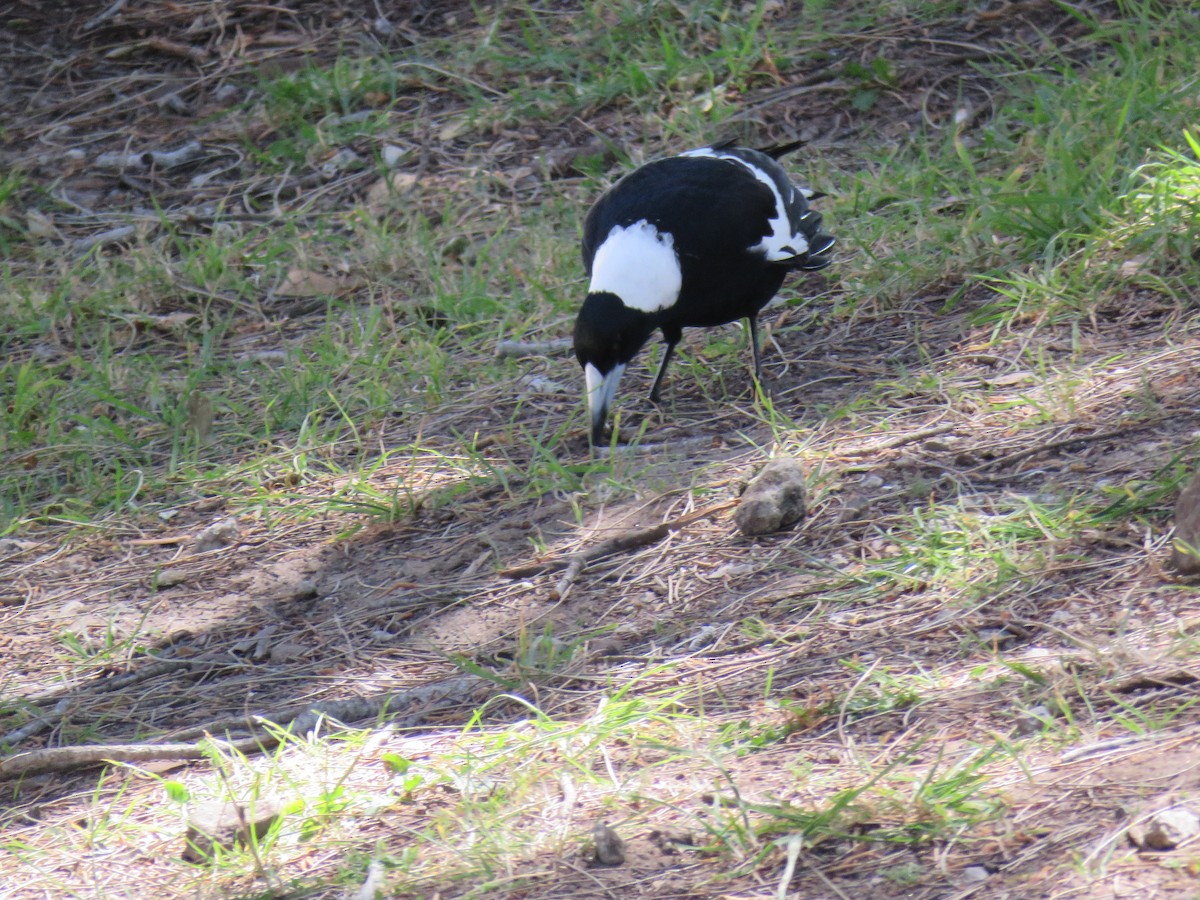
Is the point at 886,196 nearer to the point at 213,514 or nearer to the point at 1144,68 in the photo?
the point at 1144,68

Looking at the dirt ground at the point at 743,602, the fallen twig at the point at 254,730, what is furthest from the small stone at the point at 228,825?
the dirt ground at the point at 743,602

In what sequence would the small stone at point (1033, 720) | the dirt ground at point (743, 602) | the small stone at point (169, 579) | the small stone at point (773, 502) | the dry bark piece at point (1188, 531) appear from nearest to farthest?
the dirt ground at point (743, 602), the small stone at point (1033, 720), the dry bark piece at point (1188, 531), the small stone at point (773, 502), the small stone at point (169, 579)

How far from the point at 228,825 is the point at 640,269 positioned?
73.6 inches

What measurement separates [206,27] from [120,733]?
429 centimetres

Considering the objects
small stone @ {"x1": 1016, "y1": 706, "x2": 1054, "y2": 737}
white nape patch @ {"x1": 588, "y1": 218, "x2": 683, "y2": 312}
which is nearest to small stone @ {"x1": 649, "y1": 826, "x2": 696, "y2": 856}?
small stone @ {"x1": 1016, "y1": 706, "x2": 1054, "y2": 737}

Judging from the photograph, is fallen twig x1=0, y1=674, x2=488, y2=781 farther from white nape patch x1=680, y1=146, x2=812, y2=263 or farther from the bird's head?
white nape patch x1=680, y1=146, x2=812, y2=263

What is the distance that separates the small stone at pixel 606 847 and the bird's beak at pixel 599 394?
161cm

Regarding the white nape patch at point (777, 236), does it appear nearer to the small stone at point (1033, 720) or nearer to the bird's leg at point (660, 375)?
the bird's leg at point (660, 375)

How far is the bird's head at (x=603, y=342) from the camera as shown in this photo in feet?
11.0

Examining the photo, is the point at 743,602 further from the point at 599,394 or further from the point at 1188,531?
the point at 599,394

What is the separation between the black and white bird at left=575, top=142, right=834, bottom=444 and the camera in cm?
338

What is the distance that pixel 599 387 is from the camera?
133 inches

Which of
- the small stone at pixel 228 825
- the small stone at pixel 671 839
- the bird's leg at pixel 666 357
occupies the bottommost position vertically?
the bird's leg at pixel 666 357

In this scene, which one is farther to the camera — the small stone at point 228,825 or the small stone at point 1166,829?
the small stone at point 228,825
